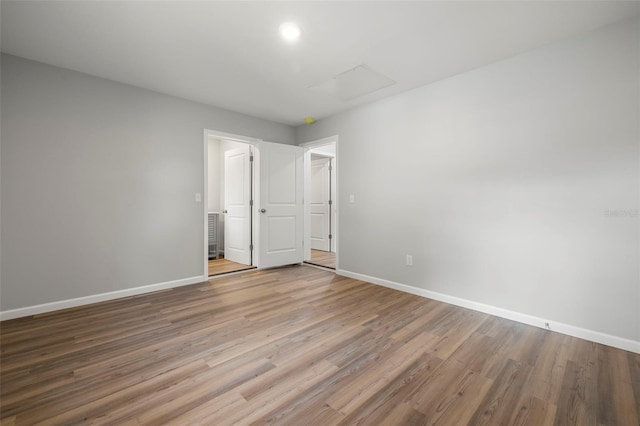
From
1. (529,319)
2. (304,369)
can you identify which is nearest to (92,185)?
(304,369)

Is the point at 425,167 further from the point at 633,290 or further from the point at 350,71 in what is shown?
the point at 633,290

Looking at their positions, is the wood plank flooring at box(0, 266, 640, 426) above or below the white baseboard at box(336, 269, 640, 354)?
below

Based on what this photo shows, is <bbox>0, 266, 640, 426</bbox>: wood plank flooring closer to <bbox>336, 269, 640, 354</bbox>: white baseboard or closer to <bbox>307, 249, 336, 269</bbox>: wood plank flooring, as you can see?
<bbox>336, 269, 640, 354</bbox>: white baseboard

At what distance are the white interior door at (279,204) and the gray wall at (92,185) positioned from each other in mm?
1004

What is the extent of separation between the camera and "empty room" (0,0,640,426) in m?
1.64

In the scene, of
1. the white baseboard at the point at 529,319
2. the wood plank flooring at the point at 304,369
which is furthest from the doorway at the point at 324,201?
the wood plank flooring at the point at 304,369

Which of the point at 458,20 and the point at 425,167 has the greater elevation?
the point at 458,20

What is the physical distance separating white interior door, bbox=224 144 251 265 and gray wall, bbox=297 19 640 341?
2400 mm

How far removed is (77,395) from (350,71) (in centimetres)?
344

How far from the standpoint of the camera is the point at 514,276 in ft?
8.52

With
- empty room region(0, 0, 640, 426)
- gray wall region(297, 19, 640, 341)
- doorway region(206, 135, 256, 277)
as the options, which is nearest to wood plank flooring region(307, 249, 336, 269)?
empty room region(0, 0, 640, 426)

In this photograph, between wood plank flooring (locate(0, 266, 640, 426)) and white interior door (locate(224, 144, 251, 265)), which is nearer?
wood plank flooring (locate(0, 266, 640, 426))

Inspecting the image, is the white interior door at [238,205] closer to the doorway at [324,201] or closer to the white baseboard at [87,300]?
the white baseboard at [87,300]

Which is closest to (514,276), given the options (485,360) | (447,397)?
(485,360)
